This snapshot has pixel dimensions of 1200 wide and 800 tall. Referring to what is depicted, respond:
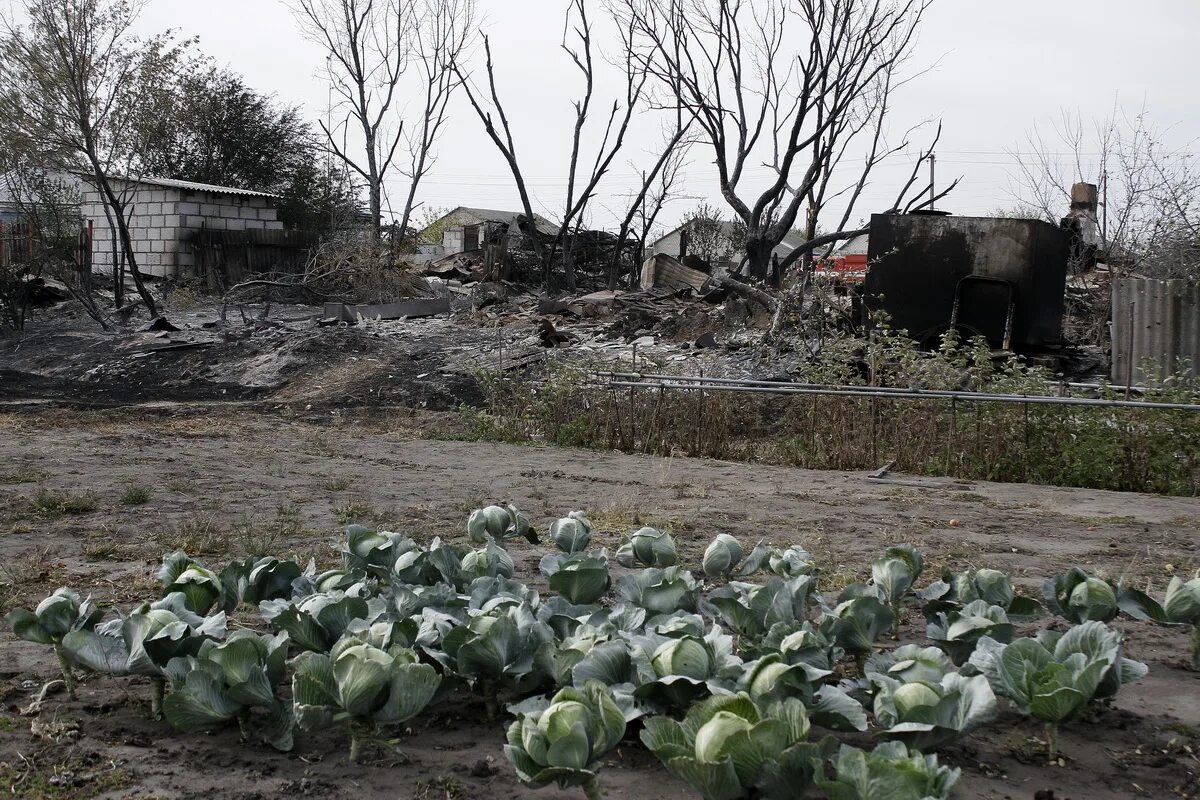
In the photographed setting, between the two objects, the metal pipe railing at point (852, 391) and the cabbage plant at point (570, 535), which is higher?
the metal pipe railing at point (852, 391)

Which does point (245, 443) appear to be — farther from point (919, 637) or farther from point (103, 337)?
point (103, 337)

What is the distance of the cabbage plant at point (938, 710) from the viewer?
6.71 feet

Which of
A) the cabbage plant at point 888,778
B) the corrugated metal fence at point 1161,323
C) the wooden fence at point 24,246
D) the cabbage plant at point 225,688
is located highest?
the wooden fence at point 24,246

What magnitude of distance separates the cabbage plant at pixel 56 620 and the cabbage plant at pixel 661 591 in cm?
132

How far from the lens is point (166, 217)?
26641 mm

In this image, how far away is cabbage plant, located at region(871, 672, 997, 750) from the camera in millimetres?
2045

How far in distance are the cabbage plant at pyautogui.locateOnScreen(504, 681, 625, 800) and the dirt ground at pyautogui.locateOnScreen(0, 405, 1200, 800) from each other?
1.14 feet

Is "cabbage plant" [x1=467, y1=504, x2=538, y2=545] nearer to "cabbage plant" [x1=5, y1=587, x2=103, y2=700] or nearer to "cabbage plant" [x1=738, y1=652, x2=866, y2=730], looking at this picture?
"cabbage plant" [x1=5, y1=587, x2=103, y2=700]

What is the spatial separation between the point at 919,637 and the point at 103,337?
19.1 m

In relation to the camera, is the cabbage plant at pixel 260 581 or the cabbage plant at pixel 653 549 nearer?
the cabbage plant at pixel 260 581

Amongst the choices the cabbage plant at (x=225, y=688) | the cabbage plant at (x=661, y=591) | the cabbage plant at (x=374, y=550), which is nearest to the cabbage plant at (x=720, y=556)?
the cabbage plant at (x=661, y=591)

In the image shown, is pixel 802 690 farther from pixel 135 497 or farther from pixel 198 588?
pixel 135 497

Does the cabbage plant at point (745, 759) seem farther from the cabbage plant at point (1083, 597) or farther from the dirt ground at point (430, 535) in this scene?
the cabbage plant at point (1083, 597)

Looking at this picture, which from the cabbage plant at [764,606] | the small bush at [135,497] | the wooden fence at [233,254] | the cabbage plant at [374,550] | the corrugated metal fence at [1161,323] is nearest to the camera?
the cabbage plant at [764,606]
